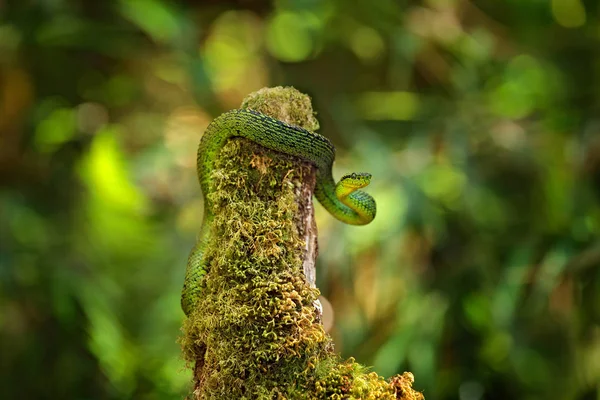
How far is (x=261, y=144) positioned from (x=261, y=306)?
47 centimetres

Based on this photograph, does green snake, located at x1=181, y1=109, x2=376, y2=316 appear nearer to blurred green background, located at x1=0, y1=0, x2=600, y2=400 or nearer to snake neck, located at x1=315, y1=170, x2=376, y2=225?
snake neck, located at x1=315, y1=170, x2=376, y2=225

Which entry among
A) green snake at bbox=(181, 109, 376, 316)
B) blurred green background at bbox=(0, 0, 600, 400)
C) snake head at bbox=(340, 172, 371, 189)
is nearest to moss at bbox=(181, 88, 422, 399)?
green snake at bbox=(181, 109, 376, 316)

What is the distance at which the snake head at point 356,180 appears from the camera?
82.9 inches

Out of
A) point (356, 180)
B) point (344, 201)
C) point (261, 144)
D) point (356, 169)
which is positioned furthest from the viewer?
point (356, 169)

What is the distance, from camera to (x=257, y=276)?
1742 millimetres

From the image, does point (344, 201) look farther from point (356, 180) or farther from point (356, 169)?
point (356, 169)

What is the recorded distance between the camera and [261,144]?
1854 millimetres

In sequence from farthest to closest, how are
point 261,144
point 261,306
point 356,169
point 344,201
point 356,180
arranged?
point 356,169 < point 344,201 < point 356,180 < point 261,144 < point 261,306

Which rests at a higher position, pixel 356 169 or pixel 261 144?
pixel 356 169

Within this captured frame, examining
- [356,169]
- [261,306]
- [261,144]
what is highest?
[356,169]

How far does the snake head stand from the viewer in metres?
→ 2.11

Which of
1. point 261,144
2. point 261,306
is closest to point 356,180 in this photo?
point 261,144

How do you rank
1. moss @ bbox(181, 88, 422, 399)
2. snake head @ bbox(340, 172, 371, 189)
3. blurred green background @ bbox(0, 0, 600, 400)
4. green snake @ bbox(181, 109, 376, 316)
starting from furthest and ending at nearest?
blurred green background @ bbox(0, 0, 600, 400) → snake head @ bbox(340, 172, 371, 189) → green snake @ bbox(181, 109, 376, 316) → moss @ bbox(181, 88, 422, 399)

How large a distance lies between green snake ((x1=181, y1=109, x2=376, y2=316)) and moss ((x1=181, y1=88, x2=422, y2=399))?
4 cm
